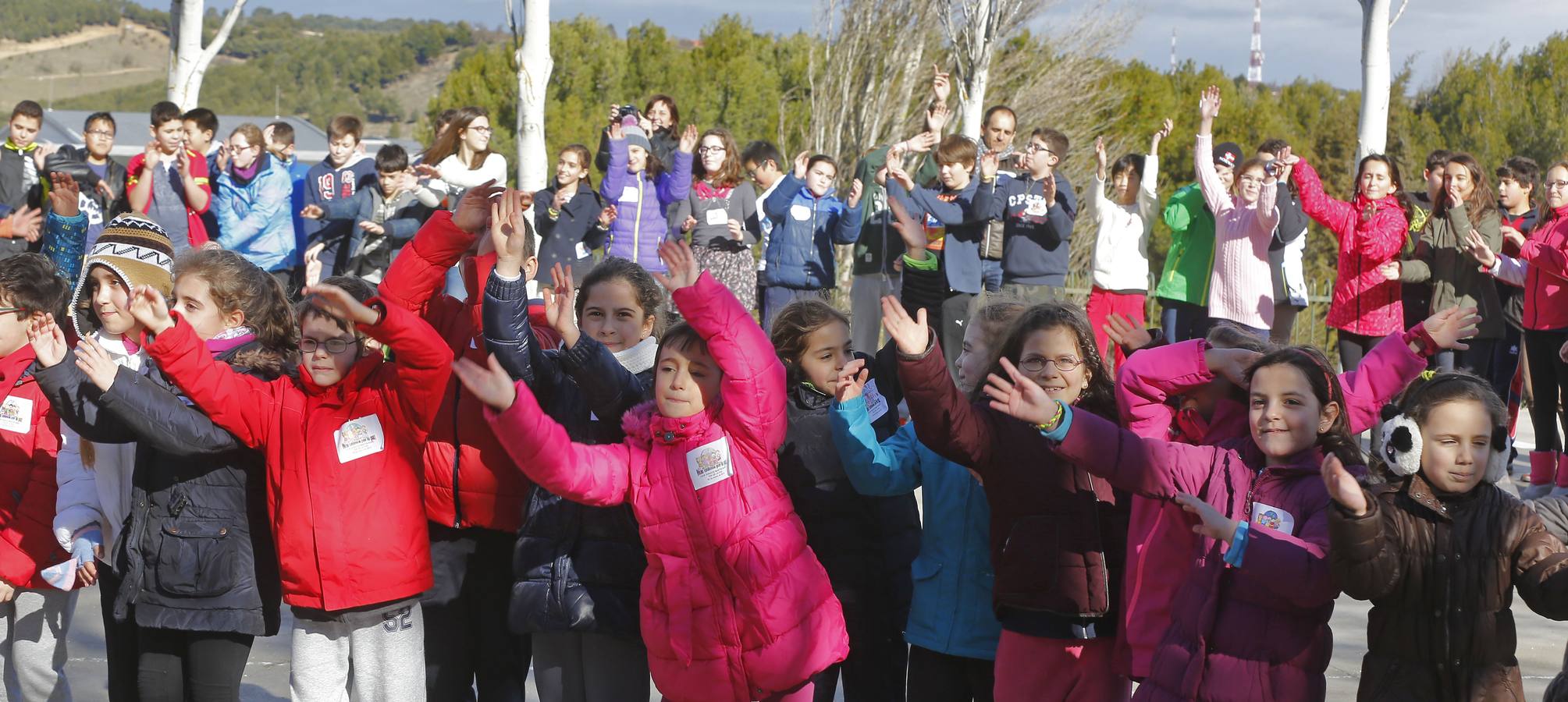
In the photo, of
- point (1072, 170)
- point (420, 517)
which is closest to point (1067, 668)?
point (420, 517)

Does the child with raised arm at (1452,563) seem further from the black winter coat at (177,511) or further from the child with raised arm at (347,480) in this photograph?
the black winter coat at (177,511)

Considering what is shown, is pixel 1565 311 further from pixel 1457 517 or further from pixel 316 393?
pixel 316 393

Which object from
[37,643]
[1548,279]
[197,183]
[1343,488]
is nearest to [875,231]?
[1548,279]

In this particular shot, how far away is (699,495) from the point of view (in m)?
3.44

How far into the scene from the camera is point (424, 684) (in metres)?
3.97

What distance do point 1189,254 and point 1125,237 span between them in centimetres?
53

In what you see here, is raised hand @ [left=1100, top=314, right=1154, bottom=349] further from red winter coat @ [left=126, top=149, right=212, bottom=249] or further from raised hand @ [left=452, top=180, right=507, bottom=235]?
red winter coat @ [left=126, top=149, right=212, bottom=249]

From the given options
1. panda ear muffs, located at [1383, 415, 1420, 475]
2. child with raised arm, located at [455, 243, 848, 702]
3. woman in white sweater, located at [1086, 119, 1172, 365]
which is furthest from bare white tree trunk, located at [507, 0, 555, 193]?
panda ear muffs, located at [1383, 415, 1420, 475]

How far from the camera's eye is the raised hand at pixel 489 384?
3.12 meters

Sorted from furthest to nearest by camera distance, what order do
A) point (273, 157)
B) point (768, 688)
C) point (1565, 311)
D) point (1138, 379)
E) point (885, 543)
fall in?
point (273, 157), point (1565, 311), point (885, 543), point (1138, 379), point (768, 688)

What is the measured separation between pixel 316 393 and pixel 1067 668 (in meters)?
2.15

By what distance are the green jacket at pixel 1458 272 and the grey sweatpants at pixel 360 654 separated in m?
6.38

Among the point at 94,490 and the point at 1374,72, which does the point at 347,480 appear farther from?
the point at 1374,72

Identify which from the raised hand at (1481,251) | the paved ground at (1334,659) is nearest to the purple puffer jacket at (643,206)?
the paved ground at (1334,659)
